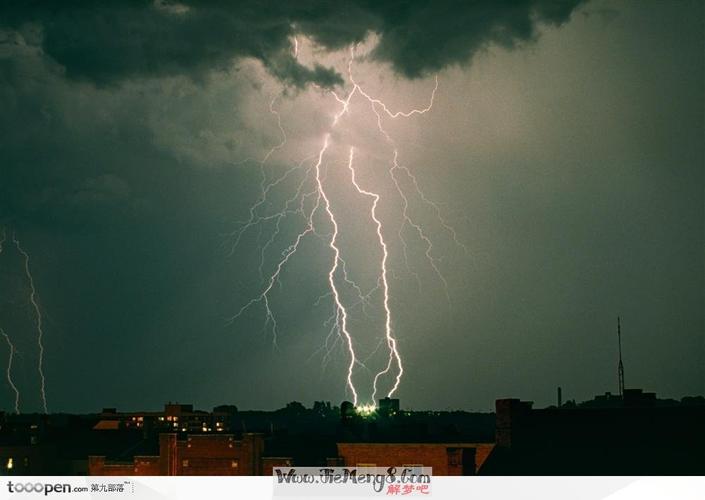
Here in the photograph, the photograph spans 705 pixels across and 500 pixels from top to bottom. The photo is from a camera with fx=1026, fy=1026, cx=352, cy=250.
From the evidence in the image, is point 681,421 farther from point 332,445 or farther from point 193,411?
point 193,411

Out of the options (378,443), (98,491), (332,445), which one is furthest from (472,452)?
(98,491)

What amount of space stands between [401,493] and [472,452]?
9.11 meters

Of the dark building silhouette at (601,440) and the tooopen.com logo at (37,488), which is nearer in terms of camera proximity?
the dark building silhouette at (601,440)

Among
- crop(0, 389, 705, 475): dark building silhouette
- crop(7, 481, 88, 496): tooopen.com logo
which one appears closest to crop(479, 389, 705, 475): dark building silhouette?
crop(0, 389, 705, 475): dark building silhouette

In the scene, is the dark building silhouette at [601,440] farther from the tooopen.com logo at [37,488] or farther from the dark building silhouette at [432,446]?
the tooopen.com logo at [37,488]

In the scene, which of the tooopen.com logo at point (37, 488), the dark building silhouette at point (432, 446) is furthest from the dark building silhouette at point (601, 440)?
the tooopen.com logo at point (37, 488)

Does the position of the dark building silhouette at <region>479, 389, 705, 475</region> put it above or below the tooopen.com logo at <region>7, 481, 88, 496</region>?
above

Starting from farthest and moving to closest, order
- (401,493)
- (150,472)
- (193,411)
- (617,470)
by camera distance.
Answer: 1. (193,411)
2. (150,472)
3. (401,493)
4. (617,470)

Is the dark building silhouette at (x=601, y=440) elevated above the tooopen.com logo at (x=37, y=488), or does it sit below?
above

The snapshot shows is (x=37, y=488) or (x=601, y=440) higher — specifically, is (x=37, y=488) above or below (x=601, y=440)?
below

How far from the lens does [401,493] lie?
30.5 metres

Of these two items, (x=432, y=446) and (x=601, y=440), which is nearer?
(x=601, y=440)

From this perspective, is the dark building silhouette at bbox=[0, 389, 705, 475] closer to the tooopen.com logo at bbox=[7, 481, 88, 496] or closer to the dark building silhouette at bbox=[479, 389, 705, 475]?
the dark building silhouette at bbox=[479, 389, 705, 475]

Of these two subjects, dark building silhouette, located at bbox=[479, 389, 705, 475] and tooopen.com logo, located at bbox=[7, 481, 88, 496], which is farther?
tooopen.com logo, located at bbox=[7, 481, 88, 496]
